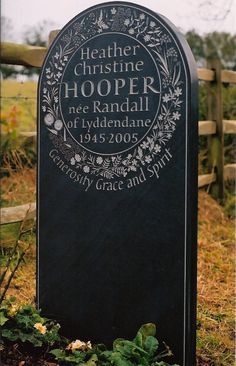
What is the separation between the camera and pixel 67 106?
10.3 feet

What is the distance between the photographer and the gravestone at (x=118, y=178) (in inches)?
109

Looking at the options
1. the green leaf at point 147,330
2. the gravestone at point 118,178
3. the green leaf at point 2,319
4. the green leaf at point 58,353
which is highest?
the gravestone at point 118,178

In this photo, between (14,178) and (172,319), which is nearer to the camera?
(172,319)

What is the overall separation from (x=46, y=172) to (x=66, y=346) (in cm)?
85

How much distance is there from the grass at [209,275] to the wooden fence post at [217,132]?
0.64 ft

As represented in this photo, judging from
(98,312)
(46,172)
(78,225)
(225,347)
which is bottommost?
(225,347)

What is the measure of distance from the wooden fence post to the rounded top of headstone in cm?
355

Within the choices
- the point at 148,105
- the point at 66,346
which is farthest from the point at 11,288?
the point at 148,105

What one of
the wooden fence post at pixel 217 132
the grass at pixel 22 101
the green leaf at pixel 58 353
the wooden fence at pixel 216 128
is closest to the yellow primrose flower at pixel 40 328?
the green leaf at pixel 58 353

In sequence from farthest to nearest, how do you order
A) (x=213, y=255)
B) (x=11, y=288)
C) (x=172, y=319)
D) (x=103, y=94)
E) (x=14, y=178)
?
(x=14, y=178), (x=213, y=255), (x=11, y=288), (x=103, y=94), (x=172, y=319)

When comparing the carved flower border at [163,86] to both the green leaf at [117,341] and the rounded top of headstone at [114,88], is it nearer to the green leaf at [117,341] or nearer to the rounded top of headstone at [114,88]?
the rounded top of headstone at [114,88]

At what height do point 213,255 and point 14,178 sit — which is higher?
point 14,178

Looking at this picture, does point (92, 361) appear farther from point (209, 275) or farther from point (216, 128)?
point (216, 128)

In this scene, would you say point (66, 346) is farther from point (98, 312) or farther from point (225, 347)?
point (225, 347)
